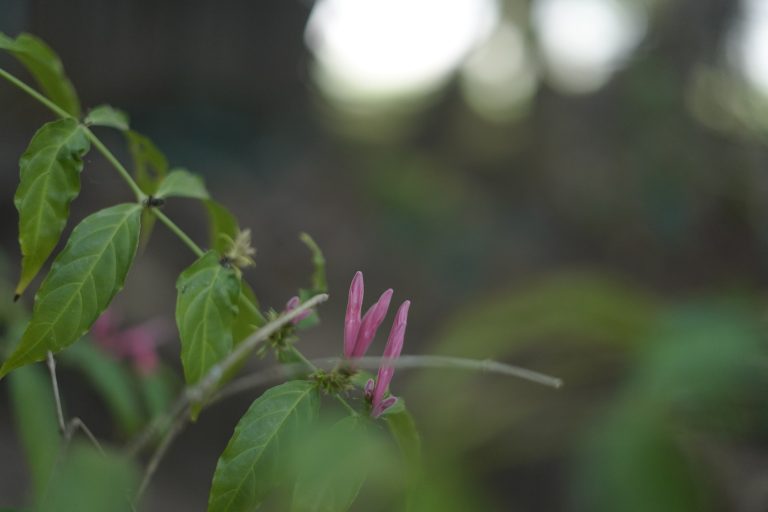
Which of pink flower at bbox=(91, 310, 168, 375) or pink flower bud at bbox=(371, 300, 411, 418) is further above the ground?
pink flower bud at bbox=(371, 300, 411, 418)

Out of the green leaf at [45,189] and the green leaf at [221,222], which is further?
the green leaf at [221,222]

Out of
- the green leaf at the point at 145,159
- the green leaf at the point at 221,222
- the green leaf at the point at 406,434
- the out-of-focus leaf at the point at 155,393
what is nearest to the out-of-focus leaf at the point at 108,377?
the out-of-focus leaf at the point at 155,393

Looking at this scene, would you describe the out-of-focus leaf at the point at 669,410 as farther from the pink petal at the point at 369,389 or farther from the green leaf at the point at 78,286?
the green leaf at the point at 78,286

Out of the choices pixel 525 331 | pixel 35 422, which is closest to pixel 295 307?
pixel 35 422

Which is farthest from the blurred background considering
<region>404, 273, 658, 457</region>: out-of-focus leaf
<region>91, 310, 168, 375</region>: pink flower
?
<region>91, 310, 168, 375</region>: pink flower

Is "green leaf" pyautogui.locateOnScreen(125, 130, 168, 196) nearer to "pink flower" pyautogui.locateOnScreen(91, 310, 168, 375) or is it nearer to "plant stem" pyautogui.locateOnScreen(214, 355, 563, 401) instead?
"plant stem" pyautogui.locateOnScreen(214, 355, 563, 401)

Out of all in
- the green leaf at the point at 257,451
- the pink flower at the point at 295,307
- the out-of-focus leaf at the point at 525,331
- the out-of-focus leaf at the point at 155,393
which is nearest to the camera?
the green leaf at the point at 257,451
